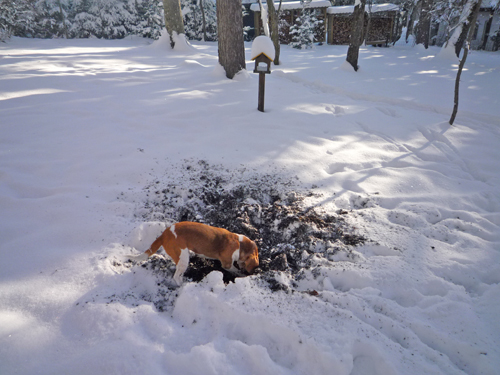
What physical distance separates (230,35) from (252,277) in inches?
263

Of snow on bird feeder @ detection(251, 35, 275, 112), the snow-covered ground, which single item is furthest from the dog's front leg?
snow on bird feeder @ detection(251, 35, 275, 112)

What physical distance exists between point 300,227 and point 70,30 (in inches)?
1026

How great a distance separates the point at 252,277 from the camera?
7.79 ft

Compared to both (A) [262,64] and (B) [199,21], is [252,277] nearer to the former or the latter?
(A) [262,64]

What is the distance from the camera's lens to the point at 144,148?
4.09 metres

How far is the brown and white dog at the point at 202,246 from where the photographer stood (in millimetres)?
2238

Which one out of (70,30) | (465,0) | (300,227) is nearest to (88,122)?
(300,227)

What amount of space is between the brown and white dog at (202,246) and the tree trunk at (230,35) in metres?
6.33

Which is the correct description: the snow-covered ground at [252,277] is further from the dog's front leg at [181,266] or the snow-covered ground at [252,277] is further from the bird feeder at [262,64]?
the bird feeder at [262,64]

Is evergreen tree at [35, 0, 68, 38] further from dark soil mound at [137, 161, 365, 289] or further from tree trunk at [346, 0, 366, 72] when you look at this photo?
dark soil mound at [137, 161, 365, 289]

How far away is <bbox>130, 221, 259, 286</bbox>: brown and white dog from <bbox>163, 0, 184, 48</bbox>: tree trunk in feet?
40.3

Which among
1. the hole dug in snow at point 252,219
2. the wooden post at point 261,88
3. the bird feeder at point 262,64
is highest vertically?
the bird feeder at point 262,64

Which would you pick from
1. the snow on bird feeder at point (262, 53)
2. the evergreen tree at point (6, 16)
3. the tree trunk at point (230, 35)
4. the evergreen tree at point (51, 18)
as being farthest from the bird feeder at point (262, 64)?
the evergreen tree at point (51, 18)

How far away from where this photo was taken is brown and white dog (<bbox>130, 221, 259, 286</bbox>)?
2.24 meters
